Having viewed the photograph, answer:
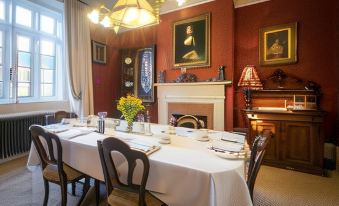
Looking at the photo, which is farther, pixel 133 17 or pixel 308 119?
pixel 308 119

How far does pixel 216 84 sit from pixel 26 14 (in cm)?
376

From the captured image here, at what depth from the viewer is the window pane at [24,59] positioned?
3.47 metres

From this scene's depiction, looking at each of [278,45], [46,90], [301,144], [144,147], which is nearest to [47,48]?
[46,90]

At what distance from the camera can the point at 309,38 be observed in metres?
3.23

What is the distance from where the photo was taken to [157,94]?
14.6 ft

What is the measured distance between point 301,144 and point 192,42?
2.62 metres

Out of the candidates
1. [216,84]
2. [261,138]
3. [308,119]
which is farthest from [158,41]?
[261,138]

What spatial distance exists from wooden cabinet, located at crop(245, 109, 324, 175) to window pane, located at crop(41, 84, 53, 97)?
3917 mm

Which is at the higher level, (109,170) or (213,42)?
(213,42)

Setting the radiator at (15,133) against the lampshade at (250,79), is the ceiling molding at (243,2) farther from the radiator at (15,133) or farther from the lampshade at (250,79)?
the radiator at (15,133)

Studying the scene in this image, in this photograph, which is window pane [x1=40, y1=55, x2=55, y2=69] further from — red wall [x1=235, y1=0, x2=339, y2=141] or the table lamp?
red wall [x1=235, y1=0, x2=339, y2=141]

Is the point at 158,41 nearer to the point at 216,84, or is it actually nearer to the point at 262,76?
the point at 216,84

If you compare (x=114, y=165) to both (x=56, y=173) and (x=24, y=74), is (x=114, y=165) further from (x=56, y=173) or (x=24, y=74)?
(x=24, y=74)

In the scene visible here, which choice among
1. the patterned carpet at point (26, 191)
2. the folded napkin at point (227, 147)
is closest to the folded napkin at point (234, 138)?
the folded napkin at point (227, 147)
